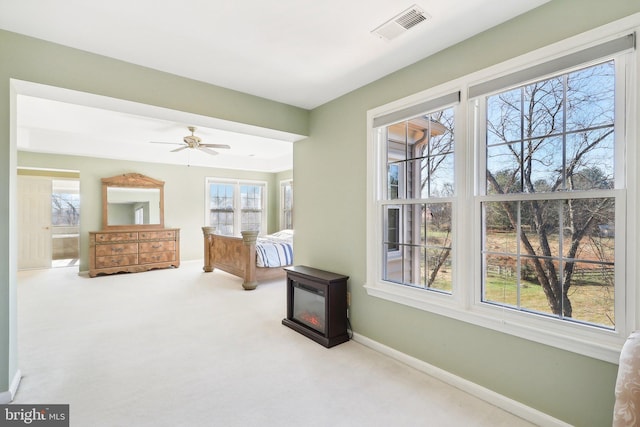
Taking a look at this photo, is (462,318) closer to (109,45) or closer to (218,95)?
(218,95)

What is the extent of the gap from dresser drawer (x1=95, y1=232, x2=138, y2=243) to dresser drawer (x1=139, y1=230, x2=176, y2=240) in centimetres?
14

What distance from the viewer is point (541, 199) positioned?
182cm

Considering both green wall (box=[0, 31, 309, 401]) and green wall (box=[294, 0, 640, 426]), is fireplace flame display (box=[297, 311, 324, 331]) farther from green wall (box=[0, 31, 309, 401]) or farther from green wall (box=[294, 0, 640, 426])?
green wall (box=[0, 31, 309, 401])

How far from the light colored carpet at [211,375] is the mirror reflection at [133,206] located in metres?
2.64

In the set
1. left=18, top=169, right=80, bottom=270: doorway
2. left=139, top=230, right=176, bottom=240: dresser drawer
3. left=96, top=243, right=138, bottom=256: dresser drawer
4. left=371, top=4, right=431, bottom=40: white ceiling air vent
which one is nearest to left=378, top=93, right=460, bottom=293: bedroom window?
left=371, top=4, right=431, bottom=40: white ceiling air vent

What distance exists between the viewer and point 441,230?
8.07ft

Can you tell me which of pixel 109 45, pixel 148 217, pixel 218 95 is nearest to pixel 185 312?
pixel 218 95

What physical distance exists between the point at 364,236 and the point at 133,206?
5823mm

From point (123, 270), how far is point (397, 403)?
19.9ft

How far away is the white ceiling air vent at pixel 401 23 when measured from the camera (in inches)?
73.2

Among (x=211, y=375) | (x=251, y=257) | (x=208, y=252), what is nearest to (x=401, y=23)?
(x=211, y=375)

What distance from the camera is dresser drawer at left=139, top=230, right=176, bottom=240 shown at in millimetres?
6311

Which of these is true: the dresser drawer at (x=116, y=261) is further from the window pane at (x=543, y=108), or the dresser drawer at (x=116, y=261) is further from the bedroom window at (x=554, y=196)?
the window pane at (x=543, y=108)

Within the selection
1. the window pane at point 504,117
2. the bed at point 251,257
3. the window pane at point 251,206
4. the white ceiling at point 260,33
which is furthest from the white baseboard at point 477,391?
the window pane at point 251,206
